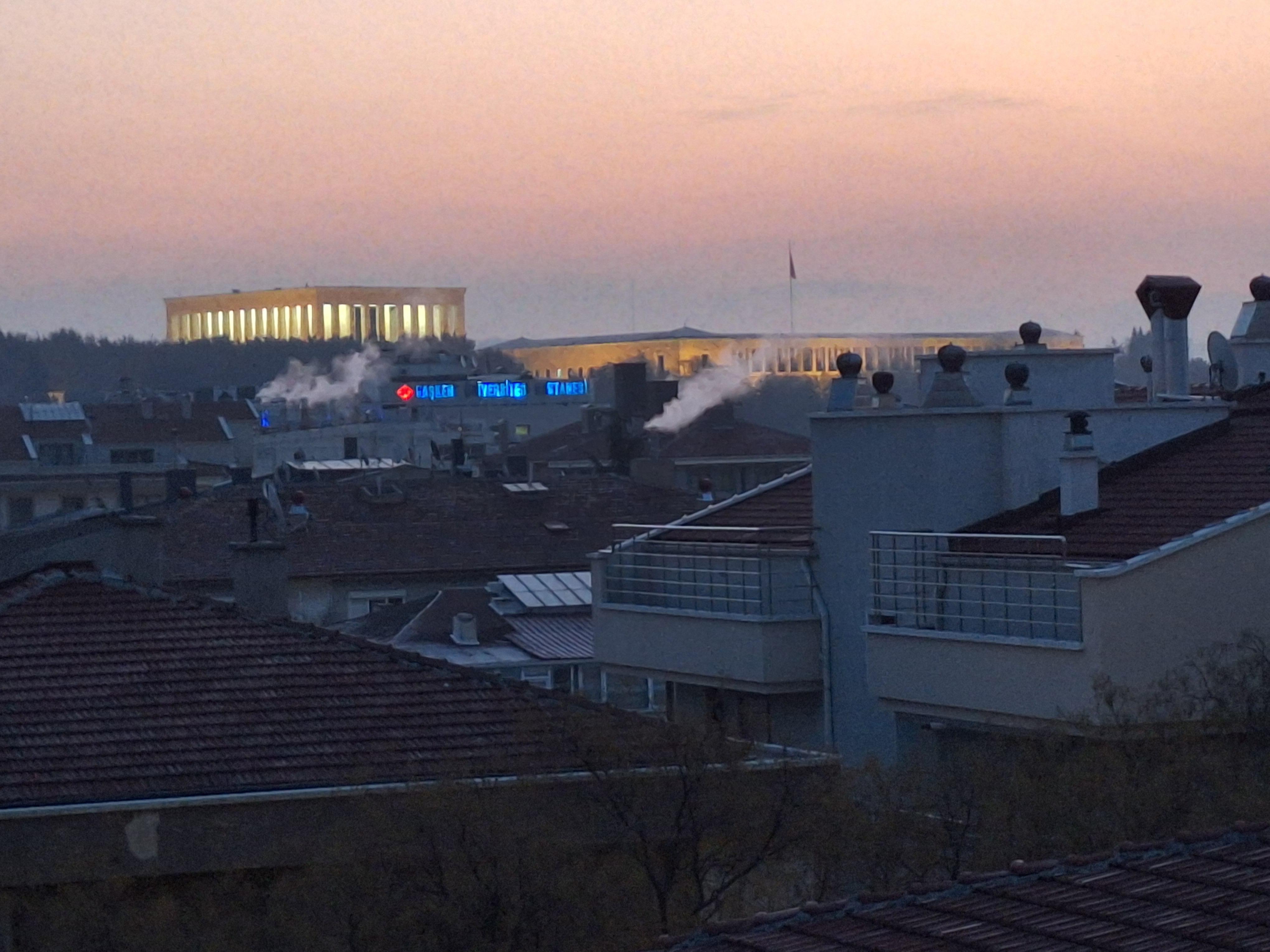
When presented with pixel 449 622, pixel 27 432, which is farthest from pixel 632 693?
pixel 27 432

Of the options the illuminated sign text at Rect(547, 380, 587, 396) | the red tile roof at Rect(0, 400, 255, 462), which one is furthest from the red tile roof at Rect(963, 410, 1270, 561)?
the illuminated sign text at Rect(547, 380, 587, 396)

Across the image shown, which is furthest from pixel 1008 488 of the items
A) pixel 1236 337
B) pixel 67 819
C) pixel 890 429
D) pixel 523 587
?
Answer: pixel 523 587

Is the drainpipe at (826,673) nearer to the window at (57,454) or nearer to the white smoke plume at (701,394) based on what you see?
the white smoke plume at (701,394)

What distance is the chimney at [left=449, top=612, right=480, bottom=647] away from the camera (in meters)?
41.1

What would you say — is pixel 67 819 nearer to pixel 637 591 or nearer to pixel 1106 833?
pixel 1106 833

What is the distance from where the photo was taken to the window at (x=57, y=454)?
91375 mm

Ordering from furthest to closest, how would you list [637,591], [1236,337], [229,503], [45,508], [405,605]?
1. [45,508]
2. [229,503]
3. [405,605]
4. [1236,337]
5. [637,591]

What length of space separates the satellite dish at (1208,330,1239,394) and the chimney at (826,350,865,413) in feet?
21.4

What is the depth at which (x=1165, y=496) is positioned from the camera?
25234mm

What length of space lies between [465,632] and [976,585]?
18.5m

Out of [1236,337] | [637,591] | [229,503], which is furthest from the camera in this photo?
[229,503]

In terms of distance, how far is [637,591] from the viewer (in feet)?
96.0

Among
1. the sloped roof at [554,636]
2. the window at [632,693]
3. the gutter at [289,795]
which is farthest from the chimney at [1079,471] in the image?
the sloped roof at [554,636]

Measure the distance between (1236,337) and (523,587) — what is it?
649 inches
